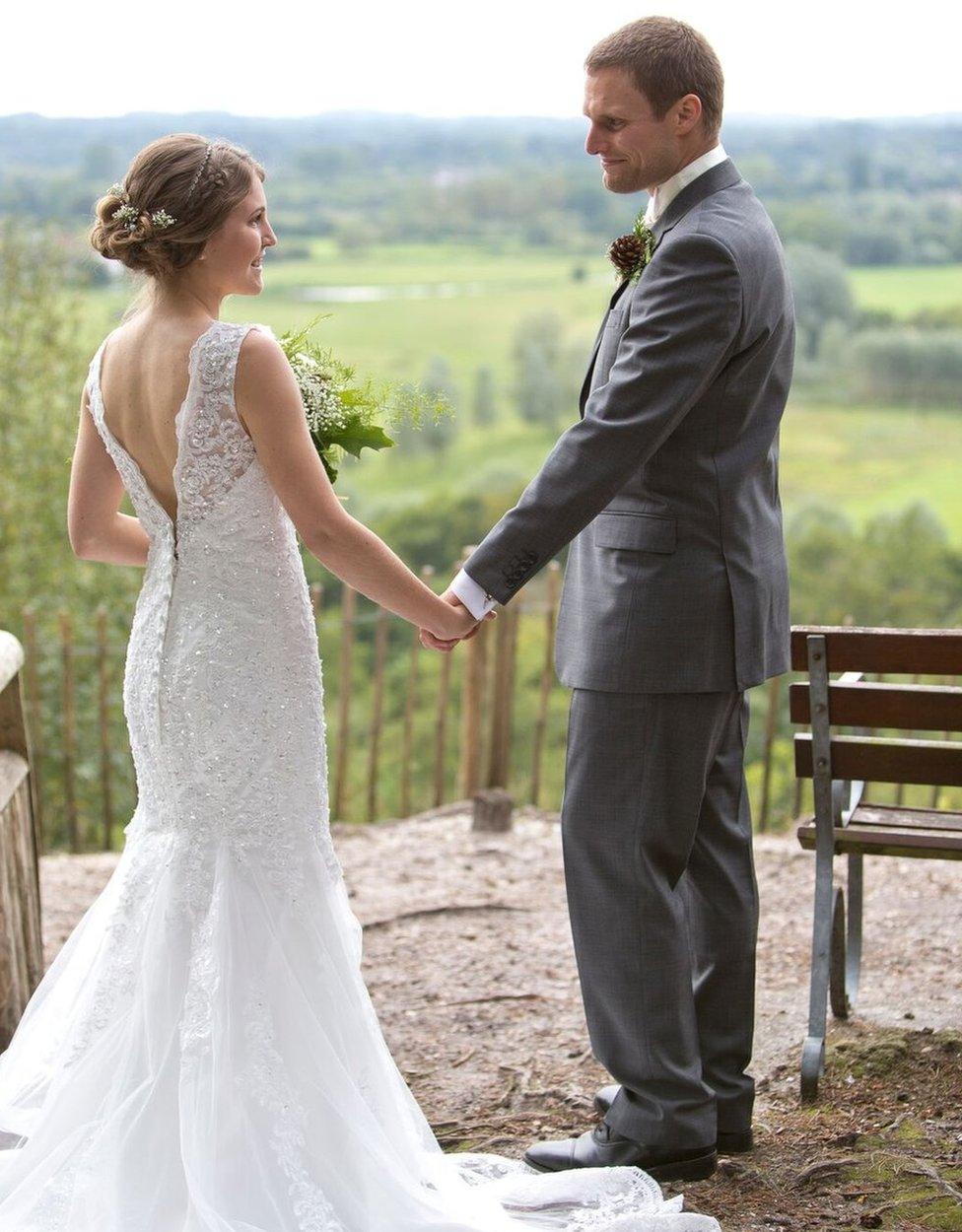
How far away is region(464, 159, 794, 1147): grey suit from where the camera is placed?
2316 millimetres

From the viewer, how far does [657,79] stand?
2.34 m

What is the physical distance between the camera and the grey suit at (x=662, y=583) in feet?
7.60

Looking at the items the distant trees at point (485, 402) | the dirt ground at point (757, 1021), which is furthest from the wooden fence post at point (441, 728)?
the distant trees at point (485, 402)

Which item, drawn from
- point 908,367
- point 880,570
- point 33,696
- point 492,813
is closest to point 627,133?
point 492,813

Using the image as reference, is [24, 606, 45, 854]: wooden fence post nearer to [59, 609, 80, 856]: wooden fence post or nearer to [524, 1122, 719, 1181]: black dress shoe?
[59, 609, 80, 856]: wooden fence post

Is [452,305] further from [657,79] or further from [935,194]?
[657,79]

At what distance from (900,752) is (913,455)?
80.5 ft

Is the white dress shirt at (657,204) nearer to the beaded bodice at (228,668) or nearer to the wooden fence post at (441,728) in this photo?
the beaded bodice at (228,668)

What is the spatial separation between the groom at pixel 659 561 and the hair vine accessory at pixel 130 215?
71 centimetres

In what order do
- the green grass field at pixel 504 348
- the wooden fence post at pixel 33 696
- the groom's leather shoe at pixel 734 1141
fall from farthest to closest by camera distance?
1. the green grass field at pixel 504 348
2. the wooden fence post at pixel 33 696
3. the groom's leather shoe at pixel 734 1141

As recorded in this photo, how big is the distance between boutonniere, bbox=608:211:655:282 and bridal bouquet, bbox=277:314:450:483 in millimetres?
395

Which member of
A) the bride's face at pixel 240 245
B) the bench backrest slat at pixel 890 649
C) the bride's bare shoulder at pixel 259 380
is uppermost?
the bride's face at pixel 240 245

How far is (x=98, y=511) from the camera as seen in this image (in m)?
2.60

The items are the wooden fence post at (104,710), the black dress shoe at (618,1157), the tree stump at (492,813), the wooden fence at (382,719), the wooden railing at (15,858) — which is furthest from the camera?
the wooden fence post at (104,710)
